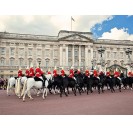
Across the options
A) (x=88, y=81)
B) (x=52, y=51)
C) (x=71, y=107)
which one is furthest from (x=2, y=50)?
(x=71, y=107)

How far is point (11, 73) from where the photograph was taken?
55.8 m

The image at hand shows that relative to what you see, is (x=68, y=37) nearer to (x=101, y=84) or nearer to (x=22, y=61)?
(x=22, y=61)

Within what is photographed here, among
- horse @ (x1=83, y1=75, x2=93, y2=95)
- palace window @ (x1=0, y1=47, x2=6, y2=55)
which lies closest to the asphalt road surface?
horse @ (x1=83, y1=75, x2=93, y2=95)

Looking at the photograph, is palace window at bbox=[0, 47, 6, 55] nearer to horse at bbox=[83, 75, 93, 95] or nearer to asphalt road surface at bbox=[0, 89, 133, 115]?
horse at bbox=[83, 75, 93, 95]

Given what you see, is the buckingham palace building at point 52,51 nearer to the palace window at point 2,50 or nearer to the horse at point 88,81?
the palace window at point 2,50

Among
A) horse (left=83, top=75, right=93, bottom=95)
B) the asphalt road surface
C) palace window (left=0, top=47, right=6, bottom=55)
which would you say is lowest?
the asphalt road surface

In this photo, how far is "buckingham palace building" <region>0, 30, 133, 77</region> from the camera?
58.3 meters

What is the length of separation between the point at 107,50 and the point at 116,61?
178 inches

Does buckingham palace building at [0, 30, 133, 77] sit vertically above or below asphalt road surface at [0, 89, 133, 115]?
above

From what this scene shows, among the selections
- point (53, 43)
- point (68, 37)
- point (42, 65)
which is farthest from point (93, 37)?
point (42, 65)

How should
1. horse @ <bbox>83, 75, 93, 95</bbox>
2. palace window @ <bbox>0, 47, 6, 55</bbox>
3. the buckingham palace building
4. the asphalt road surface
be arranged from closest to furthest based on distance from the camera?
the asphalt road surface → horse @ <bbox>83, 75, 93, 95</bbox> → palace window @ <bbox>0, 47, 6, 55</bbox> → the buckingham palace building

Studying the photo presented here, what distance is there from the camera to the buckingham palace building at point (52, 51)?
191 ft

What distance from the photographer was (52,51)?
61.8 metres

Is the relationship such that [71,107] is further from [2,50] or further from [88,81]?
[2,50]
